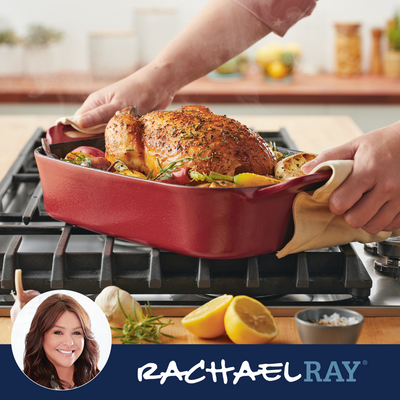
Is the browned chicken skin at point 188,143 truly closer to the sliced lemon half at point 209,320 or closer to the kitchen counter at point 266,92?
the sliced lemon half at point 209,320

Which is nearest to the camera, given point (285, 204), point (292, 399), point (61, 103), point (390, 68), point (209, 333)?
point (292, 399)

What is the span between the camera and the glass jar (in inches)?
138

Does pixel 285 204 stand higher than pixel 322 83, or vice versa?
pixel 322 83

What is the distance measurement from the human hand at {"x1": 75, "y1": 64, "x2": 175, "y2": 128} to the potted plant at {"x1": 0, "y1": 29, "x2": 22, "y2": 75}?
7.73 feet

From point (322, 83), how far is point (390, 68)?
49cm

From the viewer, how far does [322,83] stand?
337cm

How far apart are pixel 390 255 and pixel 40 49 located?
3273 mm

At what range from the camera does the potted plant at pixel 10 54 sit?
3531 mm

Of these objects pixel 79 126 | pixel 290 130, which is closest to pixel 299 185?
pixel 79 126

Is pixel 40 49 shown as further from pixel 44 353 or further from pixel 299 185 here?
pixel 44 353

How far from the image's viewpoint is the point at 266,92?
3121mm

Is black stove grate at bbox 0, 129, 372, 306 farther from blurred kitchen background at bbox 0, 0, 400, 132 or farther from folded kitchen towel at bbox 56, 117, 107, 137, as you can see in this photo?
blurred kitchen background at bbox 0, 0, 400, 132

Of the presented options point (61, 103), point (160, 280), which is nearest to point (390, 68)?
point (61, 103)

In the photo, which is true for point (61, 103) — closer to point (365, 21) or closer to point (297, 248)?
point (365, 21)
